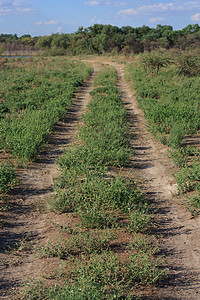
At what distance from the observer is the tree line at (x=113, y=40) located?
5656cm

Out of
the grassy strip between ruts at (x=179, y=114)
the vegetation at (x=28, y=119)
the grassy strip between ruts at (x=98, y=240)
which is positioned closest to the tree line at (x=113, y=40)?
the grassy strip between ruts at (x=179, y=114)

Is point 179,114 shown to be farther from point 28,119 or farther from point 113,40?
point 113,40

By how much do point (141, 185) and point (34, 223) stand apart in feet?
→ 8.01

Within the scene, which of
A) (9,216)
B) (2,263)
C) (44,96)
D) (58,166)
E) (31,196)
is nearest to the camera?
(2,263)

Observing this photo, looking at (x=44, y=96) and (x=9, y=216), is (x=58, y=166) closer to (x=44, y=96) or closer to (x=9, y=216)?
(x=9, y=216)

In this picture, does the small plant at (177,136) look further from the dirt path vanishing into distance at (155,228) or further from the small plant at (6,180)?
the small plant at (6,180)

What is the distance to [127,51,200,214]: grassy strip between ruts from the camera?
5.65 meters

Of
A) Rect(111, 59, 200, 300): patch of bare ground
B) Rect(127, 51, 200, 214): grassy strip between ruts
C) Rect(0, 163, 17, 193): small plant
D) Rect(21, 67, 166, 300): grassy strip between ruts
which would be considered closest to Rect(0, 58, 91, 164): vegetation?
Rect(0, 163, 17, 193): small plant

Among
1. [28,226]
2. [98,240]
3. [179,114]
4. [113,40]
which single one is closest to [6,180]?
[28,226]

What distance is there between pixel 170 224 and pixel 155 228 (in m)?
0.30

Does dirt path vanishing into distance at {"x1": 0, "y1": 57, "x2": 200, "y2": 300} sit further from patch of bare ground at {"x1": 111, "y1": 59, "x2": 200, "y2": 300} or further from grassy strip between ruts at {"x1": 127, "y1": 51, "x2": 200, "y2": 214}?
grassy strip between ruts at {"x1": 127, "y1": 51, "x2": 200, "y2": 214}

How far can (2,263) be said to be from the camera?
3656 mm

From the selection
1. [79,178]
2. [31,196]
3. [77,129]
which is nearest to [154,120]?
[77,129]

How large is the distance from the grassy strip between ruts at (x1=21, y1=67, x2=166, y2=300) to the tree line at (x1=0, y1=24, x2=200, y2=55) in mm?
49627
